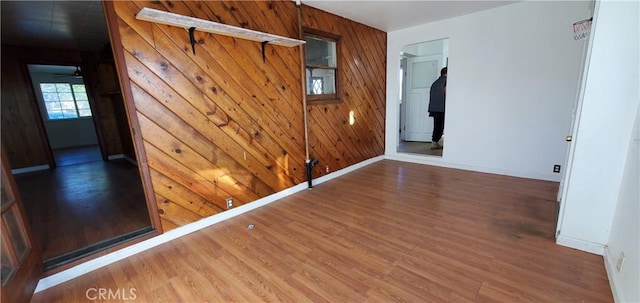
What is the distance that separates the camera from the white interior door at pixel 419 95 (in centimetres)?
591

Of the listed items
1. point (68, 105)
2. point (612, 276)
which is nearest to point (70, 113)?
point (68, 105)

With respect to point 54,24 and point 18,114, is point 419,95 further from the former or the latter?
point 18,114

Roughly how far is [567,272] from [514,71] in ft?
9.07

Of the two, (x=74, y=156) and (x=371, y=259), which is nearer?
(x=371, y=259)

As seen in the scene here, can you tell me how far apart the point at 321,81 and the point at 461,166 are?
265 cm

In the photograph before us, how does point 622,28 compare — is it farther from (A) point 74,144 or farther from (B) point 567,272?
(A) point 74,144

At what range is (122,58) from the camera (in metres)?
1.94

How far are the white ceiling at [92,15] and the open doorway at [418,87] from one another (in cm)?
195

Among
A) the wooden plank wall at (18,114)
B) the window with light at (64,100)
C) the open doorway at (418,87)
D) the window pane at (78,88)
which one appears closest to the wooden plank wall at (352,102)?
the open doorway at (418,87)

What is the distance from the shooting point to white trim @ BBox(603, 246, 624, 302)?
145cm

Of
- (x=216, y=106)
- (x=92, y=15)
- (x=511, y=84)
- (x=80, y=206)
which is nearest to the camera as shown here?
(x=216, y=106)

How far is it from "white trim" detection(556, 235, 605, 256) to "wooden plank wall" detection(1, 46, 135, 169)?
6.80 meters

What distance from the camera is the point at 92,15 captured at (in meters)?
3.24

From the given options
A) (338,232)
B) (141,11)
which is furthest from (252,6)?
(338,232)
